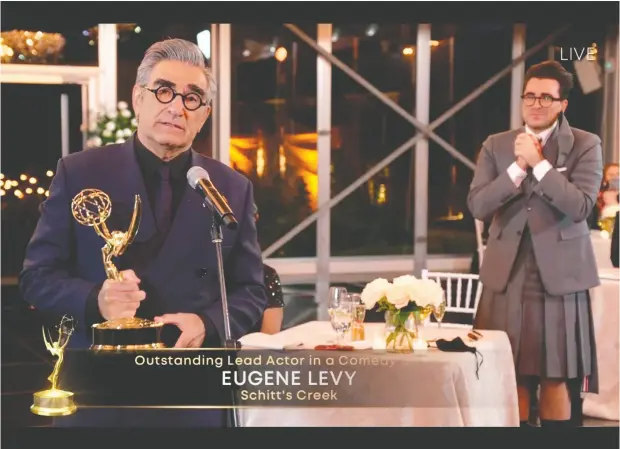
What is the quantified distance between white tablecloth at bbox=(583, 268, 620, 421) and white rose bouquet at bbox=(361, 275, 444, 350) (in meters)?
1.08

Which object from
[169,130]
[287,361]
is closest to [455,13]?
[169,130]

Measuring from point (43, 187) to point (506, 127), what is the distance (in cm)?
171

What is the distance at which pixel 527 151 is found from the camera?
3463 millimetres

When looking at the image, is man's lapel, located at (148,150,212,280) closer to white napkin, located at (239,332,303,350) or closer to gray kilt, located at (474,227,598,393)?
white napkin, located at (239,332,303,350)

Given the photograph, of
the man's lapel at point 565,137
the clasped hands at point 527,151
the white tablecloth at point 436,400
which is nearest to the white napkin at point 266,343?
the white tablecloth at point 436,400

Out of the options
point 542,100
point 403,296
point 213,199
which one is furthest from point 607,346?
point 213,199

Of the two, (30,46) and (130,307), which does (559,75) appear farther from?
(30,46)

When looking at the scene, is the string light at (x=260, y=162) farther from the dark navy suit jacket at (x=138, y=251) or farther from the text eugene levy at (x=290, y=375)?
the text eugene levy at (x=290, y=375)

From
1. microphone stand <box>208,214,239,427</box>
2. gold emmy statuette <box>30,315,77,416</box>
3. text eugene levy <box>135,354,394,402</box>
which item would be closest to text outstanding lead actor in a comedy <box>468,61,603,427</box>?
text eugene levy <box>135,354,394,402</box>

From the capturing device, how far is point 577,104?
344 centimetres

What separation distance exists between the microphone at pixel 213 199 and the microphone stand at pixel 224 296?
0.05 metres

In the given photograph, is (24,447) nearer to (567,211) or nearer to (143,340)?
(143,340)

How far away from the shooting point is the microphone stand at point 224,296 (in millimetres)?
2488

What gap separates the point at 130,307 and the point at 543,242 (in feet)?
5.06
